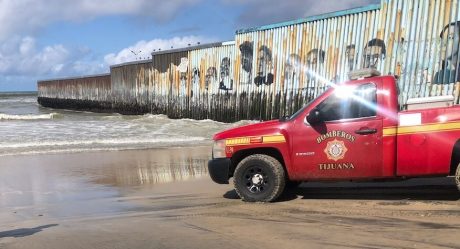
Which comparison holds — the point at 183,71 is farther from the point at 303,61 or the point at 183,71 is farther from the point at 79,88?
the point at 79,88

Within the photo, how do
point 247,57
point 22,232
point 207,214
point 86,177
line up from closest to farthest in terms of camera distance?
point 22,232 → point 207,214 → point 86,177 → point 247,57

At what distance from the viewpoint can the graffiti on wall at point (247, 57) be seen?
72.5ft

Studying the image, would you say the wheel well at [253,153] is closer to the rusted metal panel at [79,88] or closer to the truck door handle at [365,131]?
the truck door handle at [365,131]

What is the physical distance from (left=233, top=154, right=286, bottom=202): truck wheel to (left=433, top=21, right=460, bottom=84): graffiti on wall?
9.40 m

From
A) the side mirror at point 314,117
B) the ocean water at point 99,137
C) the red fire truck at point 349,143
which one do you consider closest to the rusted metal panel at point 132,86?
the ocean water at point 99,137

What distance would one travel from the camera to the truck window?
22.7 ft

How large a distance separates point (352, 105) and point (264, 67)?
14620mm

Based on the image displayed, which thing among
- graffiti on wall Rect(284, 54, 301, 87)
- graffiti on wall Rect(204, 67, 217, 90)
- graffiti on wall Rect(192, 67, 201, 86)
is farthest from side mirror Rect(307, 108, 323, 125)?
graffiti on wall Rect(192, 67, 201, 86)

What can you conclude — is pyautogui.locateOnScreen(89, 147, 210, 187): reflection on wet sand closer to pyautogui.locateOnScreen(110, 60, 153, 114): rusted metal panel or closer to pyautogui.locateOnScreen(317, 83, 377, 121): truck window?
pyautogui.locateOnScreen(317, 83, 377, 121): truck window

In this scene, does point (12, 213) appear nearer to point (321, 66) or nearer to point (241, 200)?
point (241, 200)

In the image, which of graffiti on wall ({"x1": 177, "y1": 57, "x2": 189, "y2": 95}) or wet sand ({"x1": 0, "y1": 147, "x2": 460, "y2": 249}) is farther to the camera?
graffiti on wall ({"x1": 177, "y1": 57, "x2": 189, "y2": 95})

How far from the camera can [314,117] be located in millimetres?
7000

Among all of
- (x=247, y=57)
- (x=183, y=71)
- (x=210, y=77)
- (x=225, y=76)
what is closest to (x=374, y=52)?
(x=247, y=57)

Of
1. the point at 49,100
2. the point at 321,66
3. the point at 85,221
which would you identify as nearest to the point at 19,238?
the point at 85,221
